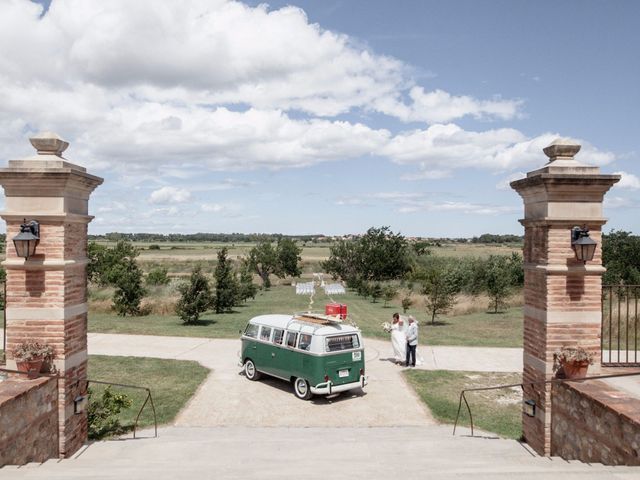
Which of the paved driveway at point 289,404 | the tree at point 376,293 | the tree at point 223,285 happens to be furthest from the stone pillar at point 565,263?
the tree at point 376,293

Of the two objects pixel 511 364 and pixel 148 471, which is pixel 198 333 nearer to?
pixel 511 364

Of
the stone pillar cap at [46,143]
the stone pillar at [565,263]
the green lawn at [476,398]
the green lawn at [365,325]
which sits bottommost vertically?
the green lawn at [365,325]

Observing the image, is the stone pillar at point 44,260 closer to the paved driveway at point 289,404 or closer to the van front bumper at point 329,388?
the paved driveway at point 289,404

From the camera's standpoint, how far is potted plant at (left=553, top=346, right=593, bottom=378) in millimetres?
6734

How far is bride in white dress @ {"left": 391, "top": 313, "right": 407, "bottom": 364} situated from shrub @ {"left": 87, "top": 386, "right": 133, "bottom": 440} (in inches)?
323

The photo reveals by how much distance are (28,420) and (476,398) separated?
366 inches

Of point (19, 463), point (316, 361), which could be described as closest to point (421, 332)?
point (316, 361)

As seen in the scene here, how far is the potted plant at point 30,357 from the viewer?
6527mm

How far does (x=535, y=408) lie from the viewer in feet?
23.9

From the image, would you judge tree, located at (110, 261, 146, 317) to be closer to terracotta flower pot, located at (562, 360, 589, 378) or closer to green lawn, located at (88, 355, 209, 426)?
green lawn, located at (88, 355, 209, 426)

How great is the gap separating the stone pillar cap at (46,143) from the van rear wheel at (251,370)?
25.1 ft

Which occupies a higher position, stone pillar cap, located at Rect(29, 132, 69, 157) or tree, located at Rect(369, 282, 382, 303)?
stone pillar cap, located at Rect(29, 132, 69, 157)

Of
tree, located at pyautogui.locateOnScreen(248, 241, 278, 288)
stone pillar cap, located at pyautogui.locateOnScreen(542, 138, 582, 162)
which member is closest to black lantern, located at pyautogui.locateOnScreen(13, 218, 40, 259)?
stone pillar cap, located at pyautogui.locateOnScreen(542, 138, 582, 162)

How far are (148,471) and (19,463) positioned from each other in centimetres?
152
